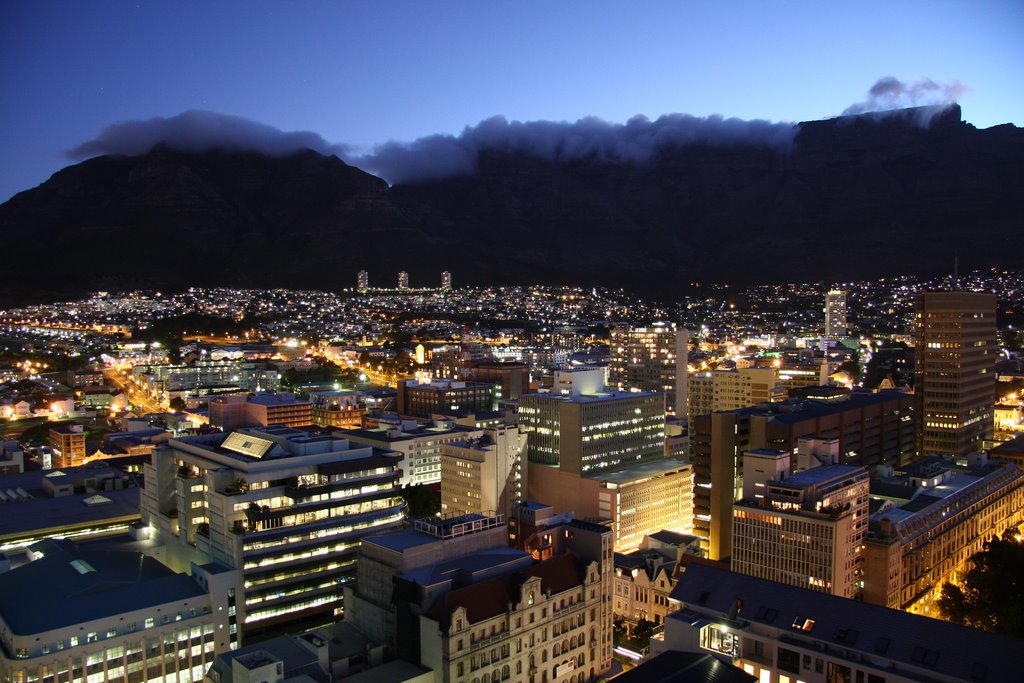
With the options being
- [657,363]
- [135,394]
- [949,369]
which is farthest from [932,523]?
[135,394]

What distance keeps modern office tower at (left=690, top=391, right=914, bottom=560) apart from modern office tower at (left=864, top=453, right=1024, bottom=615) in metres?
A: 6.64

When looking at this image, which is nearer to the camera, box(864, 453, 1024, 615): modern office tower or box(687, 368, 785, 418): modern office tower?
box(864, 453, 1024, 615): modern office tower

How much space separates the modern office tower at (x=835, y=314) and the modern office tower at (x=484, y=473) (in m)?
122

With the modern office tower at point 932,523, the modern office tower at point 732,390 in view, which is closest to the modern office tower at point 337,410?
the modern office tower at point 732,390

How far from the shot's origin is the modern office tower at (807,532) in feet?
129

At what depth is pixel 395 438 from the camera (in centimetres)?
7119

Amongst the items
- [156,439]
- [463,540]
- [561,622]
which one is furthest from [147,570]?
[156,439]

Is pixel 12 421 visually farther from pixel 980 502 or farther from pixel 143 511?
pixel 980 502

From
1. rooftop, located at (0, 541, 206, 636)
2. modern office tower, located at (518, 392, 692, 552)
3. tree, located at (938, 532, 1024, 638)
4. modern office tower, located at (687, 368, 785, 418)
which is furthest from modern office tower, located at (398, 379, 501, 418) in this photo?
tree, located at (938, 532, 1024, 638)

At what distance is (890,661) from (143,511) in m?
42.3

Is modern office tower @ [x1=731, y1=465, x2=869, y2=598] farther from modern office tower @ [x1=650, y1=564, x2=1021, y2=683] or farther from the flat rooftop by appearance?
the flat rooftop

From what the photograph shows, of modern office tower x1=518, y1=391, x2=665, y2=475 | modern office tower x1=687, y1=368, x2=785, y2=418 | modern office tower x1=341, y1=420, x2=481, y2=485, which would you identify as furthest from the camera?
modern office tower x1=687, y1=368, x2=785, y2=418

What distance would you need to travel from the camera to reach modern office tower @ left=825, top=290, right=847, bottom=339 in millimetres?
162375

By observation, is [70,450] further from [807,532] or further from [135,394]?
[807,532]
